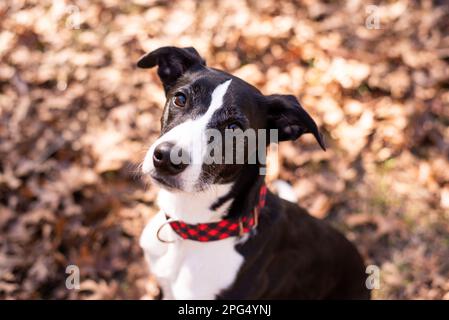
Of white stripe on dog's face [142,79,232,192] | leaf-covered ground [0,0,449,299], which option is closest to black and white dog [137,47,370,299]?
white stripe on dog's face [142,79,232,192]

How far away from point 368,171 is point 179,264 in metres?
2.93

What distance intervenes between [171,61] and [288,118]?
932mm

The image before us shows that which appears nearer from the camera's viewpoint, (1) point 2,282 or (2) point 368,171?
(1) point 2,282

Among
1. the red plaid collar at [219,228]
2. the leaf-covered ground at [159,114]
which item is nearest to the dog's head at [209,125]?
the red plaid collar at [219,228]

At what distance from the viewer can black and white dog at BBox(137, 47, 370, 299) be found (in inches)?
134

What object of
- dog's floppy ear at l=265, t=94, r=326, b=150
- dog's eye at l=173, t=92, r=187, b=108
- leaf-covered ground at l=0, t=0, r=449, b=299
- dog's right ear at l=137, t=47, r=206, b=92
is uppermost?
dog's right ear at l=137, t=47, r=206, b=92

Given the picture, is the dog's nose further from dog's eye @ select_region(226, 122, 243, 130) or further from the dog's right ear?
the dog's right ear

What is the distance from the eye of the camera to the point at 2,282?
466 cm

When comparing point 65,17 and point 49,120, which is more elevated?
point 65,17

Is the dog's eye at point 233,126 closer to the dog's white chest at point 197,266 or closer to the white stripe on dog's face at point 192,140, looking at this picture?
the white stripe on dog's face at point 192,140

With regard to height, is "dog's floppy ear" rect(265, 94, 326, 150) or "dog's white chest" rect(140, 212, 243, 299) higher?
"dog's floppy ear" rect(265, 94, 326, 150)

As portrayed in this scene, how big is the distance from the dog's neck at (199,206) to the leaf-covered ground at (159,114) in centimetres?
139
